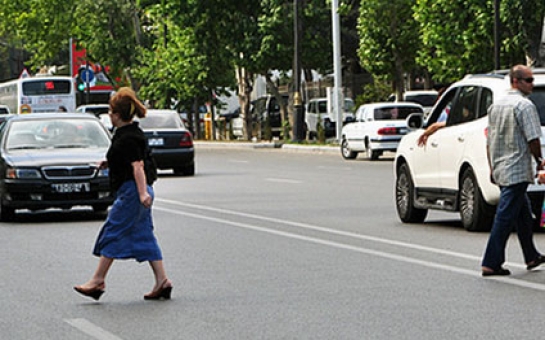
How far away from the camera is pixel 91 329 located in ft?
34.0

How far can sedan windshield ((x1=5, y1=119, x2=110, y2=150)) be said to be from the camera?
71.8 feet

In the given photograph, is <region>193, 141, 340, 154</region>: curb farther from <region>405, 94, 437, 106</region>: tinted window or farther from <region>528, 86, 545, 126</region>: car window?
<region>528, 86, 545, 126</region>: car window

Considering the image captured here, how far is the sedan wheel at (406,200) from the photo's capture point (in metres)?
19.3

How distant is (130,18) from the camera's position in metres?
76.7

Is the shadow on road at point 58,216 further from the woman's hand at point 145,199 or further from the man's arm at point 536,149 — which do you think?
the woman's hand at point 145,199

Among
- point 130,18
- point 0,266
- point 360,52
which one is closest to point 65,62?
point 130,18

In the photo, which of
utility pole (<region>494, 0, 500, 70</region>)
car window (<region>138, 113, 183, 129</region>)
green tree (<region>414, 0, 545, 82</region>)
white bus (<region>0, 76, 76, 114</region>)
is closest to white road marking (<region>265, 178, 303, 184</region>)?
car window (<region>138, 113, 183, 129</region>)

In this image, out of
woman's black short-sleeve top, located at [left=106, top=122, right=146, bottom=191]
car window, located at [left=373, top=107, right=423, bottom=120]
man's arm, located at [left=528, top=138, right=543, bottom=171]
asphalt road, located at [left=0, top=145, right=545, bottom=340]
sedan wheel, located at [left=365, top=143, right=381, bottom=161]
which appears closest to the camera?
asphalt road, located at [left=0, top=145, right=545, bottom=340]

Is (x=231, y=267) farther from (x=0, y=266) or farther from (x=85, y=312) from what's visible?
(x=85, y=312)

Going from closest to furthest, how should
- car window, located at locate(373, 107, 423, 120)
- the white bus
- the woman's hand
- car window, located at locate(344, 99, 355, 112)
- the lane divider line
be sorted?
the woman's hand < the lane divider line < car window, located at locate(373, 107, 423, 120) < car window, located at locate(344, 99, 355, 112) < the white bus

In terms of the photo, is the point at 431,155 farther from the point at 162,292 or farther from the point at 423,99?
the point at 423,99

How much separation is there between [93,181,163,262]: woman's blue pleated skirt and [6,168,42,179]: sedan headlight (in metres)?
8.91

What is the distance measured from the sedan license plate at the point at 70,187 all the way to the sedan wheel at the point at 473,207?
5.44 metres

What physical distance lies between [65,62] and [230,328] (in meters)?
101
